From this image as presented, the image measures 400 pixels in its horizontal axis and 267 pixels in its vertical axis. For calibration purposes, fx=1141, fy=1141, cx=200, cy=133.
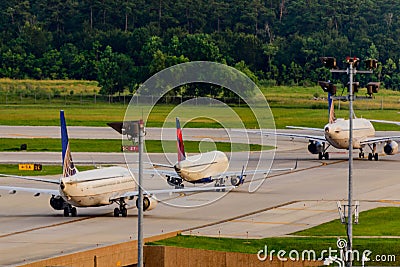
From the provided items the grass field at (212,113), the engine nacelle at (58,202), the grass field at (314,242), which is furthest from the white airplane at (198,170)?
the grass field at (212,113)

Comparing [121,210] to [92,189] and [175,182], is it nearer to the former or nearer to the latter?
[92,189]

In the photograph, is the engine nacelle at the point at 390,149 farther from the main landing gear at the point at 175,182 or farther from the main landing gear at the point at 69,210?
the main landing gear at the point at 69,210

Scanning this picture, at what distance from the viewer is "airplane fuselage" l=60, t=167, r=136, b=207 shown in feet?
207

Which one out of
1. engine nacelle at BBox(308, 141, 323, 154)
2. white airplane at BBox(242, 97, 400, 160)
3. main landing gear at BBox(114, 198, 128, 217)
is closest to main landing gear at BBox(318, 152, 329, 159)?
white airplane at BBox(242, 97, 400, 160)

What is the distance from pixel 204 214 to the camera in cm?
6931

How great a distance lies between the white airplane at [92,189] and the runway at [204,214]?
0.94 m

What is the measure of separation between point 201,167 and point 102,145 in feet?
154

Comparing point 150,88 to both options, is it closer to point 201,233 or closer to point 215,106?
point 215,106

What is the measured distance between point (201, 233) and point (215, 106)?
93635 mm

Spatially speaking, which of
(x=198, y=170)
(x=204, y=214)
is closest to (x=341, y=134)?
(x=198, y=170)

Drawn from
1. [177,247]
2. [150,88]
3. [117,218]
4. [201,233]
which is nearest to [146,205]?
[117,218]

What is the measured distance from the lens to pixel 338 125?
10044 cm

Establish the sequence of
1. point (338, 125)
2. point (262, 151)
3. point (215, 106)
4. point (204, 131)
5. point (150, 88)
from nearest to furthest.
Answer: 1. point (338, 125)
2. point (262, 151)
3. point (204, 131)
4. point (215, 106)
5. point (150, 88)

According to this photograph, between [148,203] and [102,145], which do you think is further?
[102,145]
